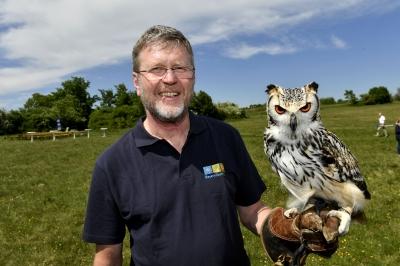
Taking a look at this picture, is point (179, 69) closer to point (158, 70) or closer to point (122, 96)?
point (158, 70)

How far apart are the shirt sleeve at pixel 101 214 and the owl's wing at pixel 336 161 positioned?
1634mm

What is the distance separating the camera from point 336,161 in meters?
3.73

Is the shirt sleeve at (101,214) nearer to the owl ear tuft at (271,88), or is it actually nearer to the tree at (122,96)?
the owl ear tuft at (271,88)

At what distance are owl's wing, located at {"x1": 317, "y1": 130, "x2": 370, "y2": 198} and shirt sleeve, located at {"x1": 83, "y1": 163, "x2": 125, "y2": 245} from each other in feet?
5.36

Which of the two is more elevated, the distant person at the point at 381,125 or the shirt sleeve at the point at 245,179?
the shirt sleeve at the point at 245,179

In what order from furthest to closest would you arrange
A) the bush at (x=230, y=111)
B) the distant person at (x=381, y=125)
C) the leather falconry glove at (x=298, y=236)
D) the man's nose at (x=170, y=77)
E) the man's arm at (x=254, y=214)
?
1. the bush at (x=230, y=111)
2. the distant person at (x=381, y=125)
3. the man's arm at (x=254, y=214)
4. the man's nose at (x=170, y=77)
5. the leather falconry glove at (x=298, y=236)

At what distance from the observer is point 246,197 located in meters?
3.90

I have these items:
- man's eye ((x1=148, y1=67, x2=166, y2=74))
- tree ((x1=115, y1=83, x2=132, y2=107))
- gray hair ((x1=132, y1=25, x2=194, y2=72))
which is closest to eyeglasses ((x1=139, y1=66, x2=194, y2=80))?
man's eye ((x1=148, y1=67, x2=166, y2=74))

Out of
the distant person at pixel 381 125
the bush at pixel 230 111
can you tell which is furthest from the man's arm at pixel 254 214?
the bush at pixel 230 111

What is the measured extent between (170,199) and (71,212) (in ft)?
31.1

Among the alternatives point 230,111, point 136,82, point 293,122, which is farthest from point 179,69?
point 230,111

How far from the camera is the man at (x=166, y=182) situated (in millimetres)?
3467

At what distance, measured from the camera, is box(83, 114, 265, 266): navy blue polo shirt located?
347 cm

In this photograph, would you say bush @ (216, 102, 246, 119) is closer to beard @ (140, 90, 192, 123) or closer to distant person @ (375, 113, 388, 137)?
distant person @ (375, 113, 388, 137)
